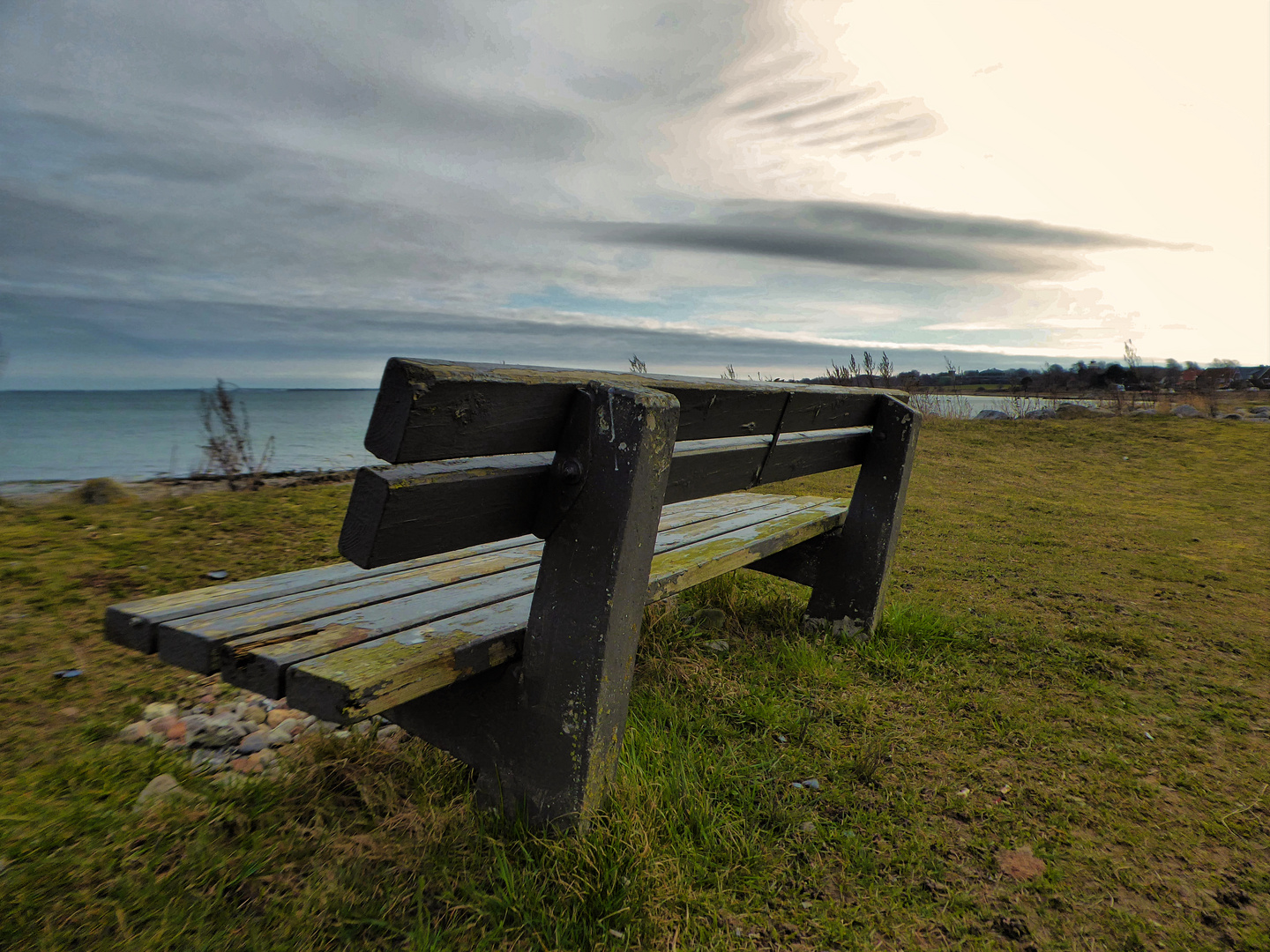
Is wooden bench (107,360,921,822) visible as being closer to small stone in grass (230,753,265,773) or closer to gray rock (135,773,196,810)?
gray rock (135,773,196,810)

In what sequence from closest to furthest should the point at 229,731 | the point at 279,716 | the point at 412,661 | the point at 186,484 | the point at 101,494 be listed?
the point at 412,661 < the point at 229,731 < the point at 279,716 < the point at 101,494 < the point at 186,484

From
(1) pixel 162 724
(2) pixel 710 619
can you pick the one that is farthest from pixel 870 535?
(1) pixel 162 724

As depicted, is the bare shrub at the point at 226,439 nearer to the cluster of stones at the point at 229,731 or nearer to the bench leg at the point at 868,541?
the cluster of stones at the point at 229,731

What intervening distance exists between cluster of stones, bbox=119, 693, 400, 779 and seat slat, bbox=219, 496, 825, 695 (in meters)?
0.72

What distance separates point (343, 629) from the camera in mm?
1692

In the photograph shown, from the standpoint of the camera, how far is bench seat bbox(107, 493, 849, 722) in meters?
1.45

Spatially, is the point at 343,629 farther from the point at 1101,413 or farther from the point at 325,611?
the point at 1101,413

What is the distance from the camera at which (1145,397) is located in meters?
15.9

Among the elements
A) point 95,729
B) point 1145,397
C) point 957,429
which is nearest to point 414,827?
point 95,729

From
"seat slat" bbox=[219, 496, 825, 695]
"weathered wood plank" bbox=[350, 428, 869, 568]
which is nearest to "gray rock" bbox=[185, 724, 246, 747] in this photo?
"seat slat" bbox=[219, 496, 825, 695]

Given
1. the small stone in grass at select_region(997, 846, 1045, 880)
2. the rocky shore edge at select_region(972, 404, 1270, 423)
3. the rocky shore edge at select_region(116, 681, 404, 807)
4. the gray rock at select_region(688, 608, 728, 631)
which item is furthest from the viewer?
the rocky shore edge at select_region(972, 404, 1270, 423)

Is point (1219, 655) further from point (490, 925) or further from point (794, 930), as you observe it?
point (490, 925)

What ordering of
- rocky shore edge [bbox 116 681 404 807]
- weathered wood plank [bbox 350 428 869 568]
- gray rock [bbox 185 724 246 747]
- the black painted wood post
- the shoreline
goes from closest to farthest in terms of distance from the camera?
weathered wood plank [bbox 350 428 869 568]
rocky shore edge [bbox 116 681 404 807]
gray rock [bbox 185 724 246 747]
the black painted wood post
the shoreline

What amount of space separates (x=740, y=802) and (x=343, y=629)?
1364 mm
